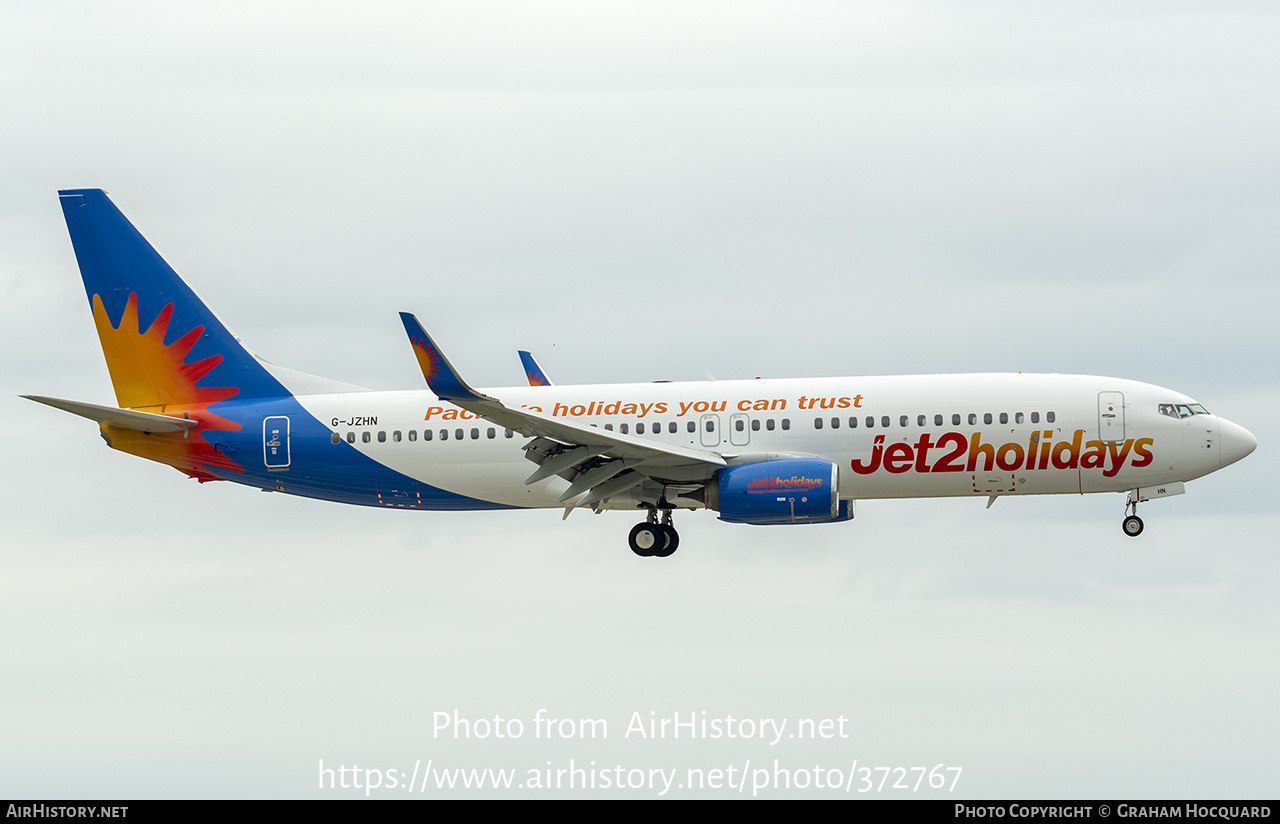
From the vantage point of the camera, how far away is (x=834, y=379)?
35719 mm

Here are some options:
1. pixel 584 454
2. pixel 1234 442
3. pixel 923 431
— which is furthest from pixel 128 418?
pixel 1234 442

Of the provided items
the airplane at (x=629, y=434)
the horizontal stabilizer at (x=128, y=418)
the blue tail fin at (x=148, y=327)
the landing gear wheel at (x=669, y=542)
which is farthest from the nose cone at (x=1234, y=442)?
the horizontal stabilizer at (x=128, y=418)

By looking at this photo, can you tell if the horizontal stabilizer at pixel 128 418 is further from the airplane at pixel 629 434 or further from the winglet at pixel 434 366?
the winglet at pixel 434 366

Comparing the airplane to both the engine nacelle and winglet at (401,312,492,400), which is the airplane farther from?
winglet at (401,312,492,400)

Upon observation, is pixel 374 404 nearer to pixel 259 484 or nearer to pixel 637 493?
pixel 259 484

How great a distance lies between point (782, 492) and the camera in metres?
33.2

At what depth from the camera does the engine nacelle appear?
33.0 metres

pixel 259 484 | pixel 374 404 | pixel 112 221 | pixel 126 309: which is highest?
pixel 112 221

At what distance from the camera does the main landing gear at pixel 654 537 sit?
36.3m

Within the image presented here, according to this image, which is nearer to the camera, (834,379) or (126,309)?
(834,379)

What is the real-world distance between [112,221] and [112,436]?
21.3ft

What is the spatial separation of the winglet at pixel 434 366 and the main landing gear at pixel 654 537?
8044 millimetres

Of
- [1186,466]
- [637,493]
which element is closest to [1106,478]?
[1186,466]

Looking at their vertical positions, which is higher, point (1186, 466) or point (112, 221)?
point (112, 221)
